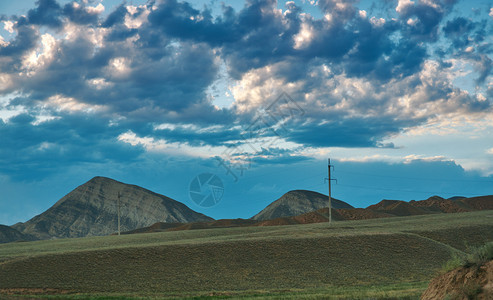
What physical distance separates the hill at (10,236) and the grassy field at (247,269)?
419 ft

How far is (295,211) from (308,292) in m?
158

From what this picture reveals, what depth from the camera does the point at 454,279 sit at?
59.4ft

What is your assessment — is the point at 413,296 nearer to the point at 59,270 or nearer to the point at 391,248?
the point at 391,248

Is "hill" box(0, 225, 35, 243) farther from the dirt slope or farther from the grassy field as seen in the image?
the dirt slope

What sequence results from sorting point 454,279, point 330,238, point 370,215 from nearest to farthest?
point 454,279 → point 330,238 → point 370,215

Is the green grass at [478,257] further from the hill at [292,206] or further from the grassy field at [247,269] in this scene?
the hill at [292,206]

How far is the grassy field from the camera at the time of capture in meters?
35.8

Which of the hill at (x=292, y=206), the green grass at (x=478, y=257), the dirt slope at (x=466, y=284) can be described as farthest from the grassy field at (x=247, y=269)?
the hill at (x=292, y=206)

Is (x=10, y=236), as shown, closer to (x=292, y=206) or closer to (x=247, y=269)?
(x=292, y=206)

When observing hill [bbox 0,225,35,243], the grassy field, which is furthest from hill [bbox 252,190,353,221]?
the grassy field

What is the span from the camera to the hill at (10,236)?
162 metres

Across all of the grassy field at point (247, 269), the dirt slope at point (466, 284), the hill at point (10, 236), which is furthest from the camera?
the hill at point (10, 236)

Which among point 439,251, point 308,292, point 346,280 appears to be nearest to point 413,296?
point 308,292

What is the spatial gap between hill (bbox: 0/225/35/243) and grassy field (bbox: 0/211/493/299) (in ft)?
419
